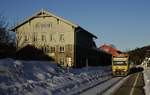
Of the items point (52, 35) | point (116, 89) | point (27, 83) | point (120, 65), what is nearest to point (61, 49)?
point (52, 35)

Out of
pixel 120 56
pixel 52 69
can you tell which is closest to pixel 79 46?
pixel 120 56

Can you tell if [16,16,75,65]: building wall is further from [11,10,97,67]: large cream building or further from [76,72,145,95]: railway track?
[76,72,145,95]: railway track

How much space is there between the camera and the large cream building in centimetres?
6550

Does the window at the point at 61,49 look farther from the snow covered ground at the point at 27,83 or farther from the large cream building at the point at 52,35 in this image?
the snow covered ground at the point at 27,83

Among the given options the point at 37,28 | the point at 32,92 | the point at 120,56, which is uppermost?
the point at 37,28

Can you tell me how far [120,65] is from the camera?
54.3 m

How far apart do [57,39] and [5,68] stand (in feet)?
131

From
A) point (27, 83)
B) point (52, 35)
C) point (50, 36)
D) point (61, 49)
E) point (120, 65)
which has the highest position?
point (52, 35)

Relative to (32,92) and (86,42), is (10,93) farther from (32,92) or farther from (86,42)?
(86,42)

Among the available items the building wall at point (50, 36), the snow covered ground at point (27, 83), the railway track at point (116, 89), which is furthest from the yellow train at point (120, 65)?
the railway track at point (116, 89)

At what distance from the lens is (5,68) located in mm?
27078

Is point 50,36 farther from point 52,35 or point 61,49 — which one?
point 61,49

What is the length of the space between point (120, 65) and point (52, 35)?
17402 mm

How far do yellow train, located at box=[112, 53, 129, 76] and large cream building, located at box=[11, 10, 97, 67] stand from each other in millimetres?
11237
